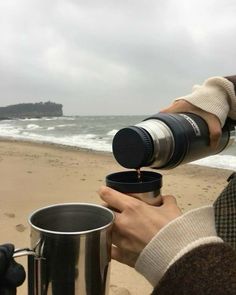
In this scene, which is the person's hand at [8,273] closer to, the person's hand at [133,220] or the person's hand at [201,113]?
the person's hand at [133,220]

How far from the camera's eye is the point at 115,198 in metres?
0.76

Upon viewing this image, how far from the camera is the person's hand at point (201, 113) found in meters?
0.96

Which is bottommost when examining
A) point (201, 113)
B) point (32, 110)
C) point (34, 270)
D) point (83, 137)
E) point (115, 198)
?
point (32, 110)

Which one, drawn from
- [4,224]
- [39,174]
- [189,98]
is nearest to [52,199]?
[4,224]

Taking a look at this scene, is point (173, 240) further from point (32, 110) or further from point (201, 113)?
point (32, 110)

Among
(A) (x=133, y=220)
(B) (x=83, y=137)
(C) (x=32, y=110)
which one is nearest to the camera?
(A) (x=133, y=220)

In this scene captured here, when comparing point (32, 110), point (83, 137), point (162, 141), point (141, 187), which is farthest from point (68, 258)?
point (32, 110)

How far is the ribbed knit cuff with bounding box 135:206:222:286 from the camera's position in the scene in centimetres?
69

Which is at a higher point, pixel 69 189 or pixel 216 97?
pixel 216 97

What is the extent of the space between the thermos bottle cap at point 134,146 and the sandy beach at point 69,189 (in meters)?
1.81

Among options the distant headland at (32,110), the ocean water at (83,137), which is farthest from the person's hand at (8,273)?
the distant headland at (32,110)

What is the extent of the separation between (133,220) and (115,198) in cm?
5

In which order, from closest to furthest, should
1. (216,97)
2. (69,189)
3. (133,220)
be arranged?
(133,220) < (216,97) < (69,189)

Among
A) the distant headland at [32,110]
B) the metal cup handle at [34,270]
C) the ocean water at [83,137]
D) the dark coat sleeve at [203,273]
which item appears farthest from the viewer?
the distant headland at [32,110]
